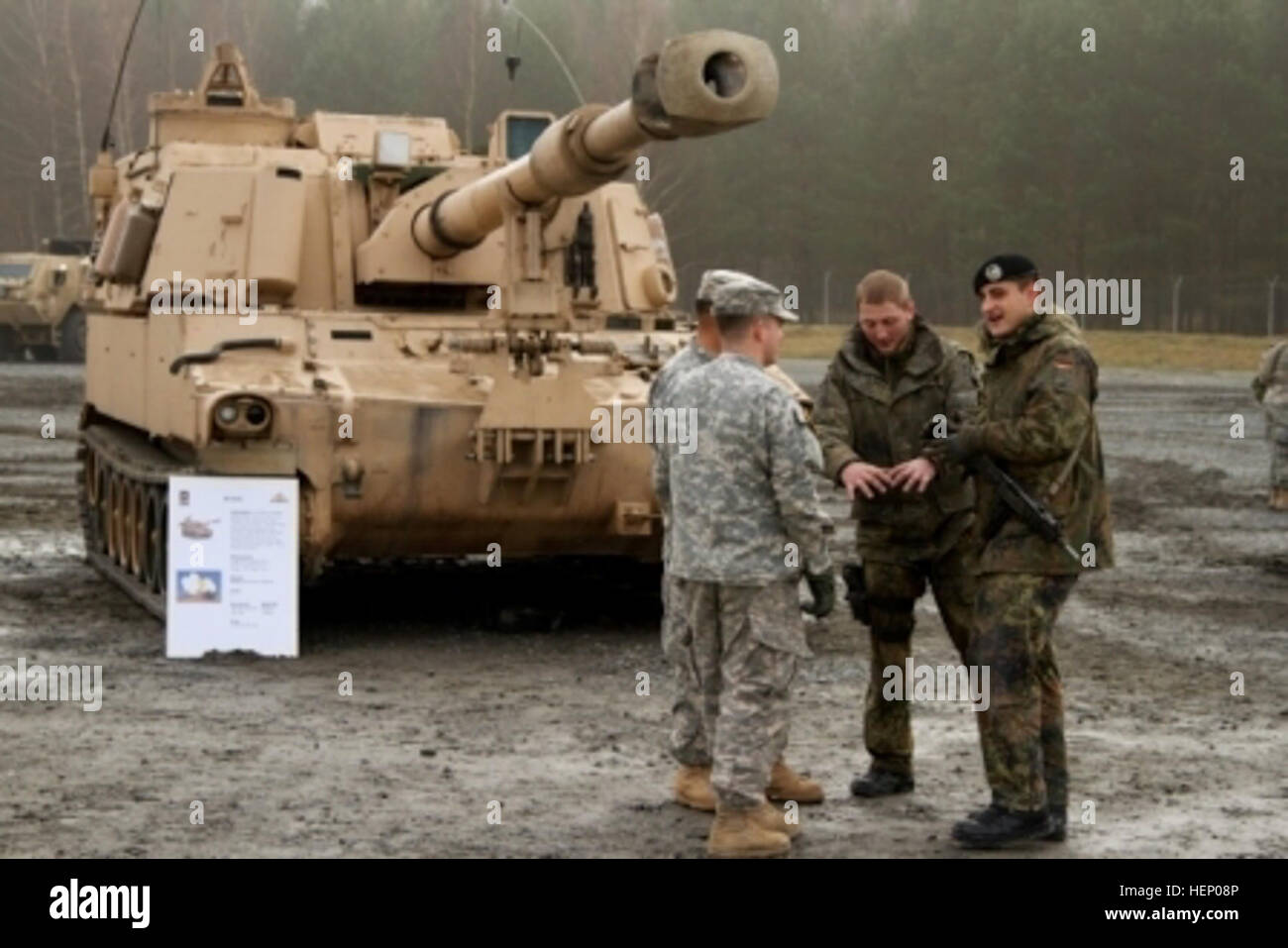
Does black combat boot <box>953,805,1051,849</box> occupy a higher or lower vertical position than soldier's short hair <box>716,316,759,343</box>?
lower

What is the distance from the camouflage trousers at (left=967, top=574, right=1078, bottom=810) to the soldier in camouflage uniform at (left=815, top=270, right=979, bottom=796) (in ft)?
1.95

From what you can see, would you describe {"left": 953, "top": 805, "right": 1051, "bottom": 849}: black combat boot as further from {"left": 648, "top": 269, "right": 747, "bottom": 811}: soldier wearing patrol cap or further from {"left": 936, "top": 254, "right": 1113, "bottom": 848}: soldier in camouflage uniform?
{"left": 648, "top": 269, "right": 747, "bottom": 811}: soldier wearing patrol cap

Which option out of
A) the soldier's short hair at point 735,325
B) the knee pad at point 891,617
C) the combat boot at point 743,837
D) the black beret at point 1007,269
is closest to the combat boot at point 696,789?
the combat boot at point 743,837

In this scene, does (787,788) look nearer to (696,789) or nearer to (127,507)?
(696,789)

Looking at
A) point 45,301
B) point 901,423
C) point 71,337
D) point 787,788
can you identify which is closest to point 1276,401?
point 901,423

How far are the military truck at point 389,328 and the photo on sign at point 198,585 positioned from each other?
20.1 inches

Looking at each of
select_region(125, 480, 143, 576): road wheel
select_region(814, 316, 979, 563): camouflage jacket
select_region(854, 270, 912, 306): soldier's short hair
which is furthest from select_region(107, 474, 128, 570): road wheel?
select_region(854, 270, 912, 306): soldier's short hair

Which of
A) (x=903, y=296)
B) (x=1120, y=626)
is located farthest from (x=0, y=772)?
(x=1120, y=626)

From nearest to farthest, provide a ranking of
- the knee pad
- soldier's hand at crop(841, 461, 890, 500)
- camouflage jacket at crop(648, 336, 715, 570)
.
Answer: soldier's hand at crop(841, 461, 890, 500)
camouflage jacket at crop(648, 336, 715, 570)
the knee pad

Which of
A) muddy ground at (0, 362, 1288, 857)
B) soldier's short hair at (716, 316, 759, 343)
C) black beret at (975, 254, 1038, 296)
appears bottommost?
muddy ground at (0, 362, 1288, 857)

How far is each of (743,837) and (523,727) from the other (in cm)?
268

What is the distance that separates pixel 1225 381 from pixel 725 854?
34956 millimetres

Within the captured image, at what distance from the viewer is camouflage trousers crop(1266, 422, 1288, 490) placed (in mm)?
20203

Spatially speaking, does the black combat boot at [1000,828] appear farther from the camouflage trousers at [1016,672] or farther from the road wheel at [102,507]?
the road wheel at [102,507]
